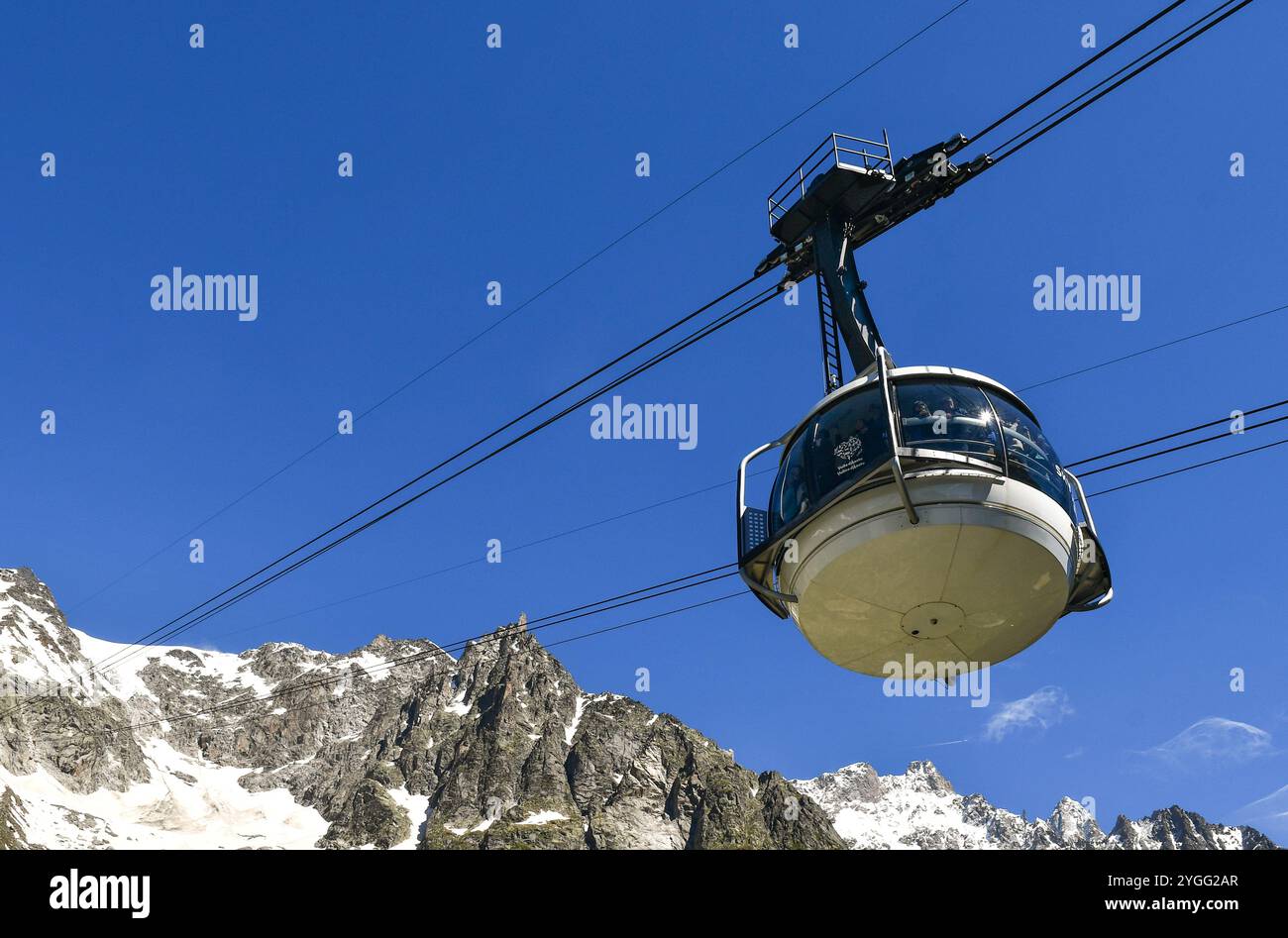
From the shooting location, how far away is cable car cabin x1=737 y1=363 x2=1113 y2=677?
13852mm

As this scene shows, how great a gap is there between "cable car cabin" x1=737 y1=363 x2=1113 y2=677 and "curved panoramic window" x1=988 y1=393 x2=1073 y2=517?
3 cm

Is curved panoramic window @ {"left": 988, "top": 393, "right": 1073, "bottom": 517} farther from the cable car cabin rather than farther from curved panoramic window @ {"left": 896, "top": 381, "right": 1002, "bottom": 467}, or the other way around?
curved panoramic window @ {"left": 896, "top": 381, "right": 1002, "bottom": 467}

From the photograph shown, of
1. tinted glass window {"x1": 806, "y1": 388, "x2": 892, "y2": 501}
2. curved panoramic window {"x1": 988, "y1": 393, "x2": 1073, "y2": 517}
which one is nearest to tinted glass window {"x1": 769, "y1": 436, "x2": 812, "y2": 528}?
tinted glass window {"x1": 806, "y1": 388, "x2": 892, "y2": 501}

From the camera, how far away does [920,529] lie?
13.7 m

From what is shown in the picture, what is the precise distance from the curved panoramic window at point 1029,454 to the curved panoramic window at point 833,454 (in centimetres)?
168

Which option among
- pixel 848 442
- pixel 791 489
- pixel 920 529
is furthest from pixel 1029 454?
pixel 791 489

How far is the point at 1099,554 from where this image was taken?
1512cm

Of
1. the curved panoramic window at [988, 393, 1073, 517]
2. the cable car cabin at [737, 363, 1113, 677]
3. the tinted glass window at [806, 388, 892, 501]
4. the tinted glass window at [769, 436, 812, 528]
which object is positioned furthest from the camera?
the tinted glass window at [769, 436, 812, 528]

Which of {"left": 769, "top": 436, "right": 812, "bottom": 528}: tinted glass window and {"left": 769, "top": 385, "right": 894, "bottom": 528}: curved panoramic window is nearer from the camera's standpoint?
{"left": 769, "top": 385, "right": 894, "bottom": 528}: curved panoramic window

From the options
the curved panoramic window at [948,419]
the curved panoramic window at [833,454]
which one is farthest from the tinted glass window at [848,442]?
the curved panoramic window at [948,419]

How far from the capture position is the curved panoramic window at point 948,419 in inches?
563
